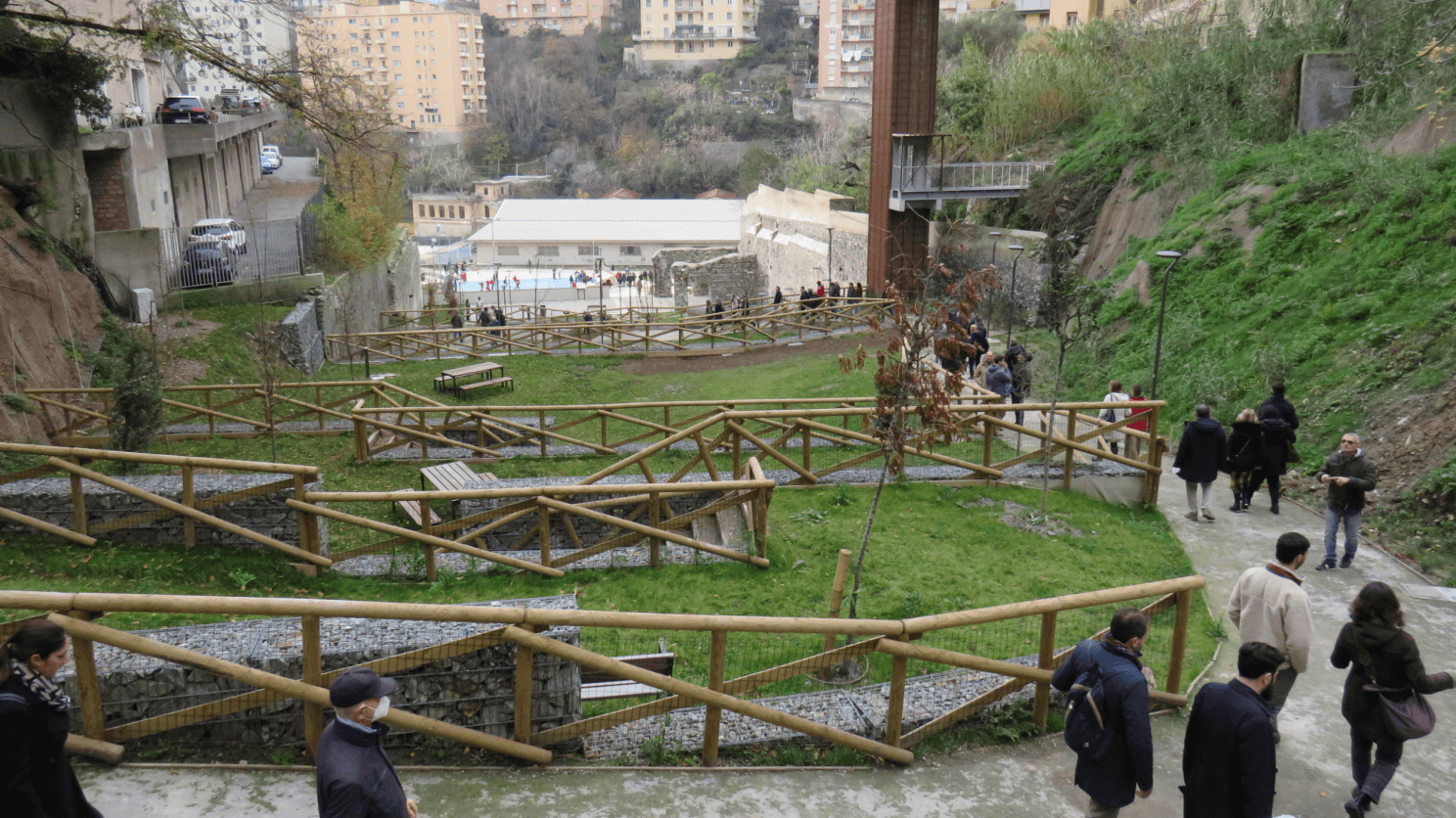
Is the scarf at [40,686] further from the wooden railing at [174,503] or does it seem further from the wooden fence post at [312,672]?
the wooden railing at [174,503]

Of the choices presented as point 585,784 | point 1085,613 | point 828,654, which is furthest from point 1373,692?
point 585,784

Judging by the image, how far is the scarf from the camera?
3629 millimetres

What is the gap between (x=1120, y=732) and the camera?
428 centimetres

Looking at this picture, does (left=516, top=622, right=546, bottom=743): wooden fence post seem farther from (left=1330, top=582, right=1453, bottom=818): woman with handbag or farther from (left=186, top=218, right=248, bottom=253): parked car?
(left=186, top=218, right=248, bottom=253): parked car

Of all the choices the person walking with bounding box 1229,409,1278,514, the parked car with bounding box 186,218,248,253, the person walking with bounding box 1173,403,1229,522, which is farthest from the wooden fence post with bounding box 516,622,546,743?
the parked car with bounding box 186,218,248,253

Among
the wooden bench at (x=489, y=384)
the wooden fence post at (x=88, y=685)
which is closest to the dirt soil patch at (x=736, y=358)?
the wooden bench at (x=489, y=384)

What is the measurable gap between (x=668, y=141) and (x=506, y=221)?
32.2 meters

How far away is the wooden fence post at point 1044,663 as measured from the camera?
5.77 meters

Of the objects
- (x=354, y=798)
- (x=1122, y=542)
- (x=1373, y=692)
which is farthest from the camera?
(x=1122, y=542)

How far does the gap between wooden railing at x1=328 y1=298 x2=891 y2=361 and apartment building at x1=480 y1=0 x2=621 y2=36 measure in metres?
111

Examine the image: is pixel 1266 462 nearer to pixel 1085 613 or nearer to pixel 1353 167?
pixel 1085 613

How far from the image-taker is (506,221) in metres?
65.9

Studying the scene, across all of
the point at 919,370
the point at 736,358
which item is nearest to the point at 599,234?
the point at 736,358

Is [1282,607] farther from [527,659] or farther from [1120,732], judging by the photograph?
[527,659]
